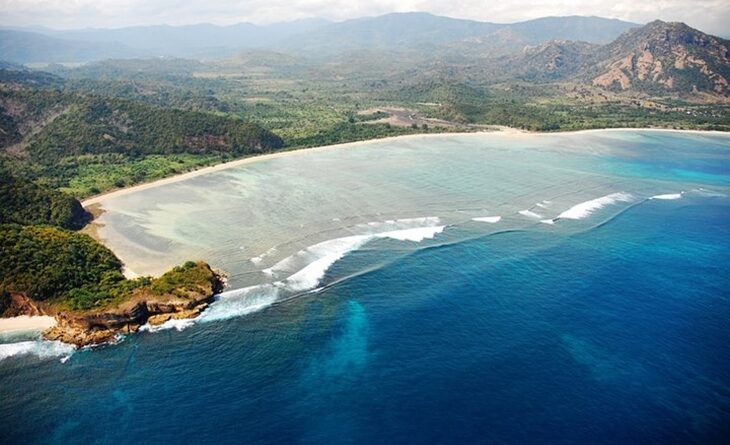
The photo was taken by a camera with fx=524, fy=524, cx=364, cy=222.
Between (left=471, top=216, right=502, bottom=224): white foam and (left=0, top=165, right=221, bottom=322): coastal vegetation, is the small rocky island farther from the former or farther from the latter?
(left=471, top=216, right=502, bottom=224): white foam

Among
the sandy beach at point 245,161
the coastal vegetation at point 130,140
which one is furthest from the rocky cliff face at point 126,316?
the sandy beach at point 245,161

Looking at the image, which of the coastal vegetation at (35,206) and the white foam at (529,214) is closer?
the coastal vegetation at (35,206)

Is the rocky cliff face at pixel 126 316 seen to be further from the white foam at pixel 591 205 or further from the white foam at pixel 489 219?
the white foam at pixel 591 205

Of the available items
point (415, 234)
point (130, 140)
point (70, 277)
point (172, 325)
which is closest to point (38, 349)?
point (70, 277)

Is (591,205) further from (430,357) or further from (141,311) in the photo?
(141,311)

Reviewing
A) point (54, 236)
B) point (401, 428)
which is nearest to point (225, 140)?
point (54, 236)

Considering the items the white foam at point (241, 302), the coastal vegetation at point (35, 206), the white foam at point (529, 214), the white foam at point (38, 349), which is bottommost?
the white foam at point (38, 349)

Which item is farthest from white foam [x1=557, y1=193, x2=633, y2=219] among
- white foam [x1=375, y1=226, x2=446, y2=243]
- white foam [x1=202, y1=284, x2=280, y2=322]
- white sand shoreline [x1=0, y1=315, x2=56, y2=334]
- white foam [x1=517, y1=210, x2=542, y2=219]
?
white sand shoreline [x1=0, y1=315, x2=56, y2=334]
